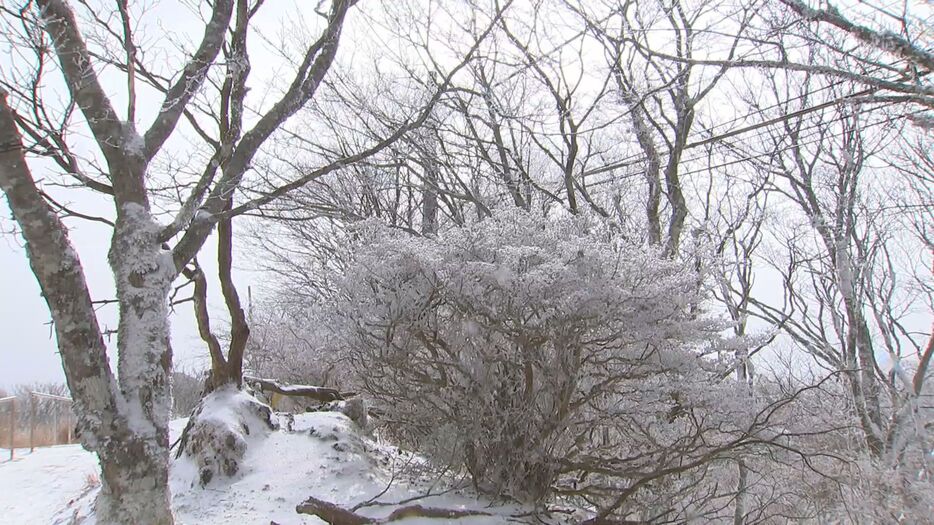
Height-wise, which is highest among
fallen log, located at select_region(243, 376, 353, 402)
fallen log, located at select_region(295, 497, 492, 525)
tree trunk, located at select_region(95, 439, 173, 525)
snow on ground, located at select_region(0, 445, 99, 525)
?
fallen log, located at select_region(243, 376, 353, 402)

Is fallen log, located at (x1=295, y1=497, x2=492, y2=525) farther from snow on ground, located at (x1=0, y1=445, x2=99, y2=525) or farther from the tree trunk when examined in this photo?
snow on ground, located at (x1=0, y1=445, x2=99, y2=525)

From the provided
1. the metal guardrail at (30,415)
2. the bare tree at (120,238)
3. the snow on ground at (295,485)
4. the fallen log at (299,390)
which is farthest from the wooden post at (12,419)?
the bare tree at (120,238)

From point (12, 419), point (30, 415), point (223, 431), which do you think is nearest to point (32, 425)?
point (30, 415)

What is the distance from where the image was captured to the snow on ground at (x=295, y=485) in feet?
14.3

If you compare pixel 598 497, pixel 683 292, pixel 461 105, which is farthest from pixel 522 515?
pixel 461 105

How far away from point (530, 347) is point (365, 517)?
1628 millimetres

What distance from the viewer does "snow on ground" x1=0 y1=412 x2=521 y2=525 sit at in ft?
14.3

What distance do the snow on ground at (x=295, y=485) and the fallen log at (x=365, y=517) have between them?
0.05 meters

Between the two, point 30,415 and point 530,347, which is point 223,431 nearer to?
point 530,347

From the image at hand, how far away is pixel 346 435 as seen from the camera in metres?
5.79

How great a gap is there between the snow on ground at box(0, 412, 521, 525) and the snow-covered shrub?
536 millimetres

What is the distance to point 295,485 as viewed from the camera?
4941mm

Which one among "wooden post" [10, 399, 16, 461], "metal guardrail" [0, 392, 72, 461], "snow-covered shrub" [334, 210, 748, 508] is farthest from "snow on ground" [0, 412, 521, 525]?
"wooden post" [10, 399, 16, 461]

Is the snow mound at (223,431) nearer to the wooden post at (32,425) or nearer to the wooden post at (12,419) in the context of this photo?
the wooden post at (12,419)
